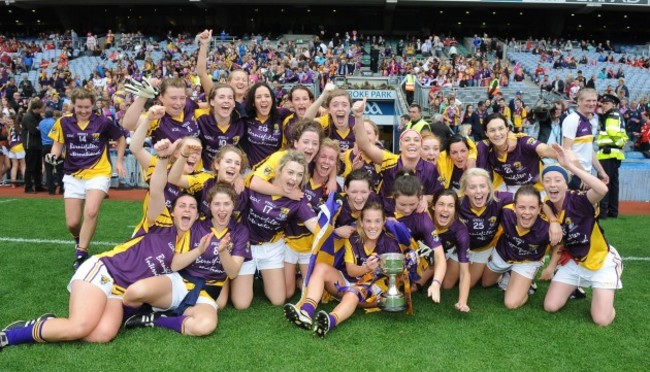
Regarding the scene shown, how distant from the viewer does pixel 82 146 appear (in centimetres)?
575

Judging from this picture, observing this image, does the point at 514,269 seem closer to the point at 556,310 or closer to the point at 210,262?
the point at 556,310

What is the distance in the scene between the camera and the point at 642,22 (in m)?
36.2

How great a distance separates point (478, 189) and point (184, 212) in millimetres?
2361

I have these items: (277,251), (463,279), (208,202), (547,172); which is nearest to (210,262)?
(208,202)

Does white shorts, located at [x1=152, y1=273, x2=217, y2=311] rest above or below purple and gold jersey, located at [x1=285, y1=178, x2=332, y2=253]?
below

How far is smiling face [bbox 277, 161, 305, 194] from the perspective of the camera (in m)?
4.55

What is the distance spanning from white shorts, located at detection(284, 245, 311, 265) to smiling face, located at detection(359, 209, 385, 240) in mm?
844

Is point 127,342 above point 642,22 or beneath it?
beneath

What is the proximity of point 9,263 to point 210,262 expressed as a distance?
9.32 feet

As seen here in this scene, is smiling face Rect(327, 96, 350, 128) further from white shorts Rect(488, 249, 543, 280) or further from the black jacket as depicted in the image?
the black jacket

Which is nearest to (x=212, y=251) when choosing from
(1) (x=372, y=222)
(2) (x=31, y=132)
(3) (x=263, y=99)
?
(1) (x=372, y=222)

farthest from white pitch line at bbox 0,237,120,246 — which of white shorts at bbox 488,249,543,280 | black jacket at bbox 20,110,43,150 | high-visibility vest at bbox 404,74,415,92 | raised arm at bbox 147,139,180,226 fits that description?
high-visibility vest at bbox 404,74,415,92

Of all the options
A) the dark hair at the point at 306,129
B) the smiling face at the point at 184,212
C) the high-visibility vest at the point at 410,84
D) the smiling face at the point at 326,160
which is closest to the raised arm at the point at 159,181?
the smiling face at the point at 184,212

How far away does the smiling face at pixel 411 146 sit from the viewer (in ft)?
16.4
